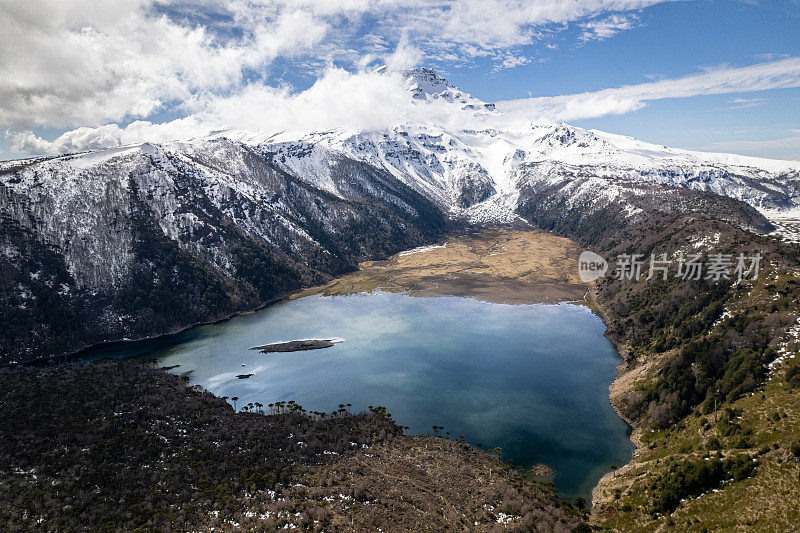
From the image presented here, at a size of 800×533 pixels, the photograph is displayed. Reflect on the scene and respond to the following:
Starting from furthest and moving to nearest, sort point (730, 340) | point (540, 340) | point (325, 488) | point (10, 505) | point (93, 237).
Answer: point (93, 237), point (540, 340), point (730, 340), point (325, 488), point (10, 505)

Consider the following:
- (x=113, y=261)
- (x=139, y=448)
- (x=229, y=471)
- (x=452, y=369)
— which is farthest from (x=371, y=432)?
(x=113, y=261)

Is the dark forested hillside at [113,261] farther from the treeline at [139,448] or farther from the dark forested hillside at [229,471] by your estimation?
the dark forested hillside at [229,471]

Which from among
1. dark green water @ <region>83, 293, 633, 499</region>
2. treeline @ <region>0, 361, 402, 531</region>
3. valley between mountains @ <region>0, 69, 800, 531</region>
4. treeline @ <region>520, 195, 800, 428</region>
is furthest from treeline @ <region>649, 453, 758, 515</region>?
treeline @ <region>0, 361, 402, 531</region>

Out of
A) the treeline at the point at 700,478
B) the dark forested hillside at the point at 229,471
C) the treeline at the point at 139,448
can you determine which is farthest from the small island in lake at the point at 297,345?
the treeline at the point at 700,478

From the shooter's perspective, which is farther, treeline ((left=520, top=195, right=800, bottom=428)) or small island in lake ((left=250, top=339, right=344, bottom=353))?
small island in lake ((left=250, top=339, right=344, bottom=353))

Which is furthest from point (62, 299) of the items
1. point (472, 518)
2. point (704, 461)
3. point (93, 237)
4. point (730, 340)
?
point (730, 340)

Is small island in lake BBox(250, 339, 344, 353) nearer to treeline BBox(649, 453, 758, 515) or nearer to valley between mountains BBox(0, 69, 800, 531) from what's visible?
valley between mountains BBox(0, 69, 800, 531)

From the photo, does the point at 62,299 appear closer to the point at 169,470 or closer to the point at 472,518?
the point at 169,470
